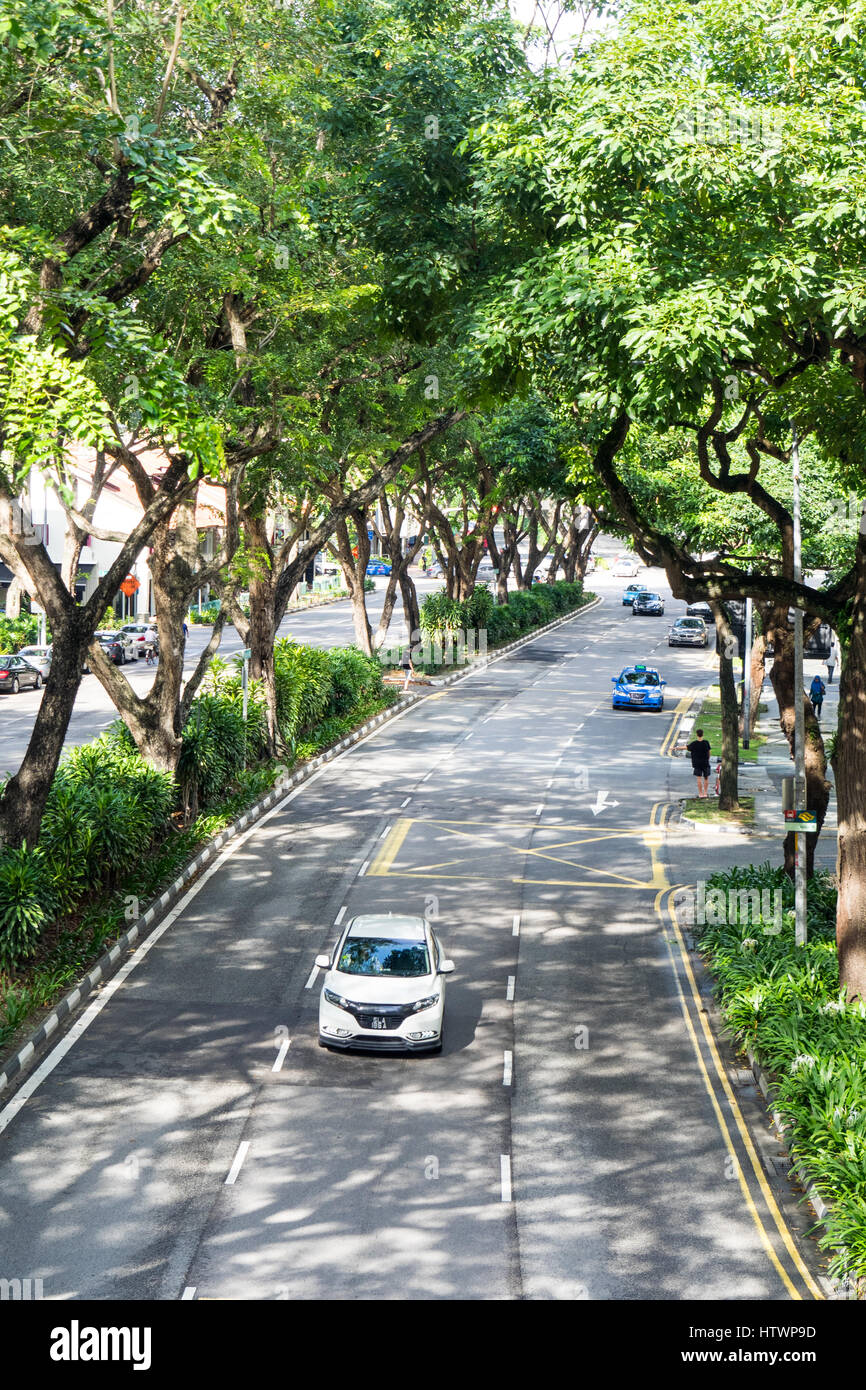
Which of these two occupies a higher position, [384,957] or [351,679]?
[351,679]

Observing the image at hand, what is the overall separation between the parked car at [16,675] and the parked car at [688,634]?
31.1 metres

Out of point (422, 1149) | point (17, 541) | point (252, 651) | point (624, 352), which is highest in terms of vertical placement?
point (624, 352)

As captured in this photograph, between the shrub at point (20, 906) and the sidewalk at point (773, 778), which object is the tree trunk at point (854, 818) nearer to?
the sidewalk at point (773, 778)

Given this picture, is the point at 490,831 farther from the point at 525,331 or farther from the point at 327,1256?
the point at 327,1256

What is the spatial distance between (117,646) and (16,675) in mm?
7577

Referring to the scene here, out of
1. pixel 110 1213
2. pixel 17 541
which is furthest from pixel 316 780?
pixel 110 1213

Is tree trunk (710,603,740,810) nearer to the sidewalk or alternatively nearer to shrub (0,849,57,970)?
the sidewalk

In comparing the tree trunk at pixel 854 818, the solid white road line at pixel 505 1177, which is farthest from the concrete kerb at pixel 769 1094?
the solid white road line at pixel 505 1177

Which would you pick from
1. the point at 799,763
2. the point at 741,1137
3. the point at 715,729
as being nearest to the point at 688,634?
the point at 715,729

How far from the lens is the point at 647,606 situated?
81.8 m

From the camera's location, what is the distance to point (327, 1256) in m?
10.9

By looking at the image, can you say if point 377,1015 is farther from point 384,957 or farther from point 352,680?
point 352,680

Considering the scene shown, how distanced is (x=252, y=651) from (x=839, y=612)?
1622 cm

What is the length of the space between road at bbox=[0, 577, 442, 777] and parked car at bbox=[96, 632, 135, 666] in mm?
510
